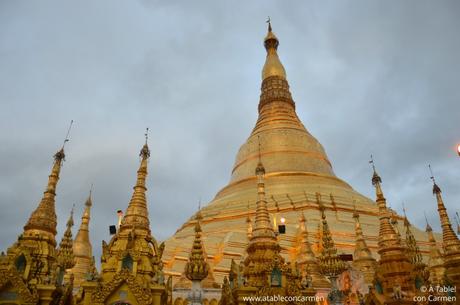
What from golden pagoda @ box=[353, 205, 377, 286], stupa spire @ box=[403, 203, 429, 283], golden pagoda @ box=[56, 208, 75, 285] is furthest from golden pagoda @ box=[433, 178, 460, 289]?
golden pagoda @ box=[56, 208, 75, 285]

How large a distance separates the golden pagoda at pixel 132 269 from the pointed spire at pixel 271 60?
1140 inches

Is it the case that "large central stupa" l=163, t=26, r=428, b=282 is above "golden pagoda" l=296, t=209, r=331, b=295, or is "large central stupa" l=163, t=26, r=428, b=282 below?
above

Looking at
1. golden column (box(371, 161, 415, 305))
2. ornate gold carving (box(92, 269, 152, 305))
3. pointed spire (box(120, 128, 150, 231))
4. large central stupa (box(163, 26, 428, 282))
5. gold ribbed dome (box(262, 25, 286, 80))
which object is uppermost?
gold ribbed dome (box(262, 25, 286, 80))

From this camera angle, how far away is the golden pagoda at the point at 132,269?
1016 cm

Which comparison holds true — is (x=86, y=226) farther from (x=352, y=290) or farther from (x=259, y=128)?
(x=259, y=128)

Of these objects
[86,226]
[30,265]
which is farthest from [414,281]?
[86,226]

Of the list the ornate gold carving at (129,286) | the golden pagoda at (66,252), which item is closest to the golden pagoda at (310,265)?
the ornate gold carving at (129,286)

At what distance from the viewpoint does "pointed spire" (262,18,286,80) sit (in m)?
39.8

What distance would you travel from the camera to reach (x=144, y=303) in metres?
10.0

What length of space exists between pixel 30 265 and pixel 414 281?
12.3 metres

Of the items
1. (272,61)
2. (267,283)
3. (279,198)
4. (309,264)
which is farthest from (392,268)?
(272,61)

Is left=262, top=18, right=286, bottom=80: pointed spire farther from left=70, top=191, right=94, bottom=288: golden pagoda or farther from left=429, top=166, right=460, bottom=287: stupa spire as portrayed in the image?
left=429, top=166, right=460, bottom=287: stupa spire

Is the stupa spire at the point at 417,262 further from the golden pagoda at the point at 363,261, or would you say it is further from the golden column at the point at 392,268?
the golden pagoda at the point at 363,261

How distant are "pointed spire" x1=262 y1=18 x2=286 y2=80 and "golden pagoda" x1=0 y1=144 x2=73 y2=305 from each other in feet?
97.0
